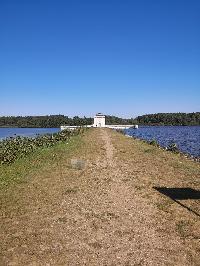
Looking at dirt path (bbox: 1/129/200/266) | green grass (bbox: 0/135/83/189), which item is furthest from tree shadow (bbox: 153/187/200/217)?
green grass (bbox: 0/135/83/189)

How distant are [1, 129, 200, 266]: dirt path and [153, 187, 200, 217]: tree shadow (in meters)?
0.35

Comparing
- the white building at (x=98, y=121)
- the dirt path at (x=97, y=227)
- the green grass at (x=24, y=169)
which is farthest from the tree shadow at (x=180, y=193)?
the white building at (x=98, y=121)

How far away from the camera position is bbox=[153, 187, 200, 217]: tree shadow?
13343 millimetres

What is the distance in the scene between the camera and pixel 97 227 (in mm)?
10133

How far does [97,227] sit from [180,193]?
16.9 feet

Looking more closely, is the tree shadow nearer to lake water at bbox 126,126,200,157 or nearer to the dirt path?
the dirt path

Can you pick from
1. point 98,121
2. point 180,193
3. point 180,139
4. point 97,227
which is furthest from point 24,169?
point 98,121

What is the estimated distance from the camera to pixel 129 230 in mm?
9828

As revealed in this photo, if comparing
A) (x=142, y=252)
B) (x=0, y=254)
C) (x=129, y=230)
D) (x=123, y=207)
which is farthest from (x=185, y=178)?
(x=0, y=254)

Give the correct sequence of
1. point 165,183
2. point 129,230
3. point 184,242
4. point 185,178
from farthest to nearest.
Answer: point 185,178 → point 165,183 → point 129,230 → point 184,242

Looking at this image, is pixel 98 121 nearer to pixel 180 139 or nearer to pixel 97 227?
pixel 180 139

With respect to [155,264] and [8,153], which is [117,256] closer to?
[155,264]

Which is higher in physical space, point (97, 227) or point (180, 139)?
point (97, 227)

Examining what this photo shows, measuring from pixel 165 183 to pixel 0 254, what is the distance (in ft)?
32.5
